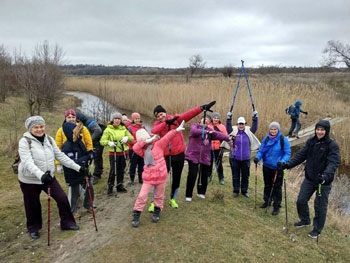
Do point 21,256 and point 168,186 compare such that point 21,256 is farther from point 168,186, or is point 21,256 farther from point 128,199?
point 168,186

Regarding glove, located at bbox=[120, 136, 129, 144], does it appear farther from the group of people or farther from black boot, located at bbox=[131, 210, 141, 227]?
black boot, located at bbox=[131, 210, 141, 227]

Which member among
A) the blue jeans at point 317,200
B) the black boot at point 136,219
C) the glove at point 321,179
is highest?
the glove at point 321,179

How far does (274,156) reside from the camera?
5578mm

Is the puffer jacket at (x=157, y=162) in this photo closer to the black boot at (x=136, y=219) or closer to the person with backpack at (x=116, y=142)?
the black boot at (x=136, y=219)

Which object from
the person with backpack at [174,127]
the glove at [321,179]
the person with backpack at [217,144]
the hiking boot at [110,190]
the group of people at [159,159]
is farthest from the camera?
the person with backpack at [217,144]

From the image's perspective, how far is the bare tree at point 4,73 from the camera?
19828 millimetres

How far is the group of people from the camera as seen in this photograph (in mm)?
4398

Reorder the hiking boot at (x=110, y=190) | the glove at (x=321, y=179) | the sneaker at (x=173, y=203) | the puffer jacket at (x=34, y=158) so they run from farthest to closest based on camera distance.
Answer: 1. the hiking boot at (x=110, y=190)
2. the sneaker at (x=173, y=203)
3. the glove at (x=321, y=179)
4. the puffer jacket at (x=34, y=158)

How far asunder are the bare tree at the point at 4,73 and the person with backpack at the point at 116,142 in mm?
17007

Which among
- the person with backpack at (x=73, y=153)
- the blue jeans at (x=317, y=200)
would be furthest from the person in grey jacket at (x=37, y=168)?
the blue jeans at (x=317, y=200)

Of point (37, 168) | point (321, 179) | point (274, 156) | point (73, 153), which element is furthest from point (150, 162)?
point (321, 179)

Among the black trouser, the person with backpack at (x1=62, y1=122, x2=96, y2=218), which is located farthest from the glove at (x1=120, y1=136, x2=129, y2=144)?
the black trouser

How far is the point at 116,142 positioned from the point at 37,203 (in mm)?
1891

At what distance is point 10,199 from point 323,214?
5.85m
